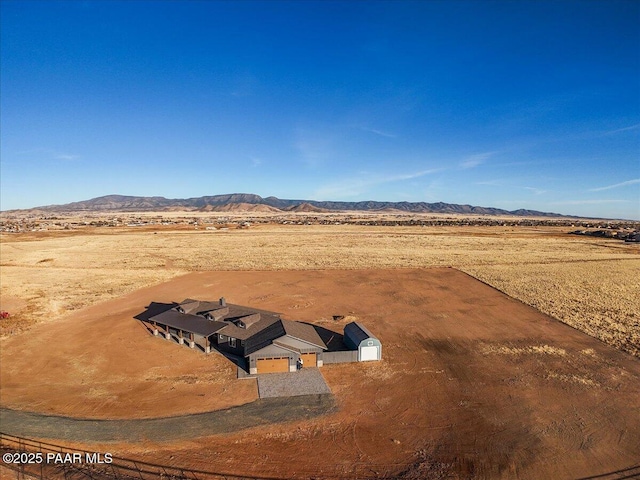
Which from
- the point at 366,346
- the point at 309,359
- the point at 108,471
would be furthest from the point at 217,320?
the point at 108,471

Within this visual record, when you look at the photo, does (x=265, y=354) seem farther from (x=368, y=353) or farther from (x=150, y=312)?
(x=150, y=312)

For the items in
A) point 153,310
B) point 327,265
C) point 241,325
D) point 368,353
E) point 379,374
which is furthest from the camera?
point 327,265

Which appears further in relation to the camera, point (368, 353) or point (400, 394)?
point (368, 353)

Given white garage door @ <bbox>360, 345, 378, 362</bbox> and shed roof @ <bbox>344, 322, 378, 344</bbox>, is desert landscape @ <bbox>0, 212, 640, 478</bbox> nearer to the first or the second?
white garage door @ <bbox>360, 345, 378, 362</bbox>

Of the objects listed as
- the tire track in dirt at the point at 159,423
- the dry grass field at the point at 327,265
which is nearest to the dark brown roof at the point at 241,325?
the tire track in dirt at the point at 159,423

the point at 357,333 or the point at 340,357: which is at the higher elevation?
the point at 357,333

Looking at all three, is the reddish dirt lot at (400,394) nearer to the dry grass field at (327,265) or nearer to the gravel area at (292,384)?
the gravel area at (292,384)
